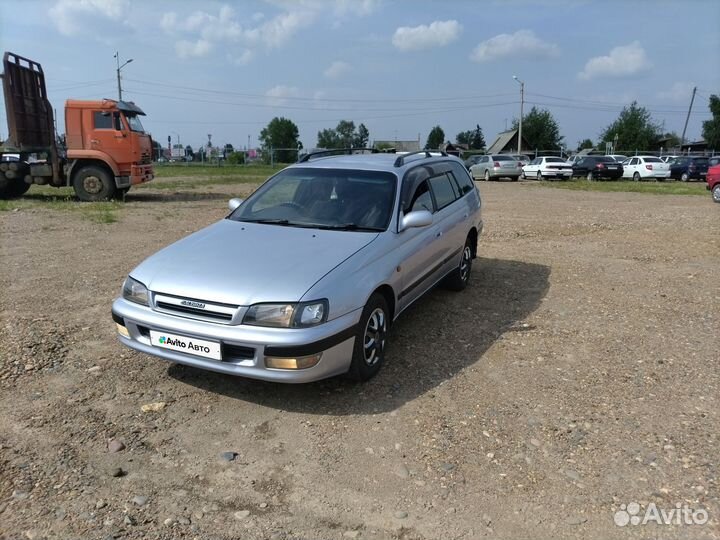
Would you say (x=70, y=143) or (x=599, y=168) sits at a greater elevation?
(x=70, y=143)

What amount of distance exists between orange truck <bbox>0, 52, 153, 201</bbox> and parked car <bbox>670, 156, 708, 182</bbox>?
27171mm

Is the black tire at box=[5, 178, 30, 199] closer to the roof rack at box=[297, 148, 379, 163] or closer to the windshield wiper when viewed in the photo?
the roof rack at box=[297, 148, 379, 163]

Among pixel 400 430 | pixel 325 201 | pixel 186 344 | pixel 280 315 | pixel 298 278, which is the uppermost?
pixel 325 201

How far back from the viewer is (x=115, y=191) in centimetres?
1575

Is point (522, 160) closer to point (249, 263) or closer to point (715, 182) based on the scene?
point (715, 182)

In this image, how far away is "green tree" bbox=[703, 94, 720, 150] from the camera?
200 feet

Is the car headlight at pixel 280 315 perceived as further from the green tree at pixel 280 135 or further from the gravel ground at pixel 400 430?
the green tree at pixel 280 135

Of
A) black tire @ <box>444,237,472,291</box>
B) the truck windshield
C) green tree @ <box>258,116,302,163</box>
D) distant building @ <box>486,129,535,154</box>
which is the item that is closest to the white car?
the truck windshield

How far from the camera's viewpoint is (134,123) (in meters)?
15.8

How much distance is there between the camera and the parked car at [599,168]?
30.1m

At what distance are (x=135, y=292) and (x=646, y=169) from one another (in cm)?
3162

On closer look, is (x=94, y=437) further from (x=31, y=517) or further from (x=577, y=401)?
(x=577, y=401)

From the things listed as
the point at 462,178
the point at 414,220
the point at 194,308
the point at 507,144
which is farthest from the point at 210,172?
the point at 507,144

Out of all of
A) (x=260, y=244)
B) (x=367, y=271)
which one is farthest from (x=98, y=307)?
(x=367, y=271)
